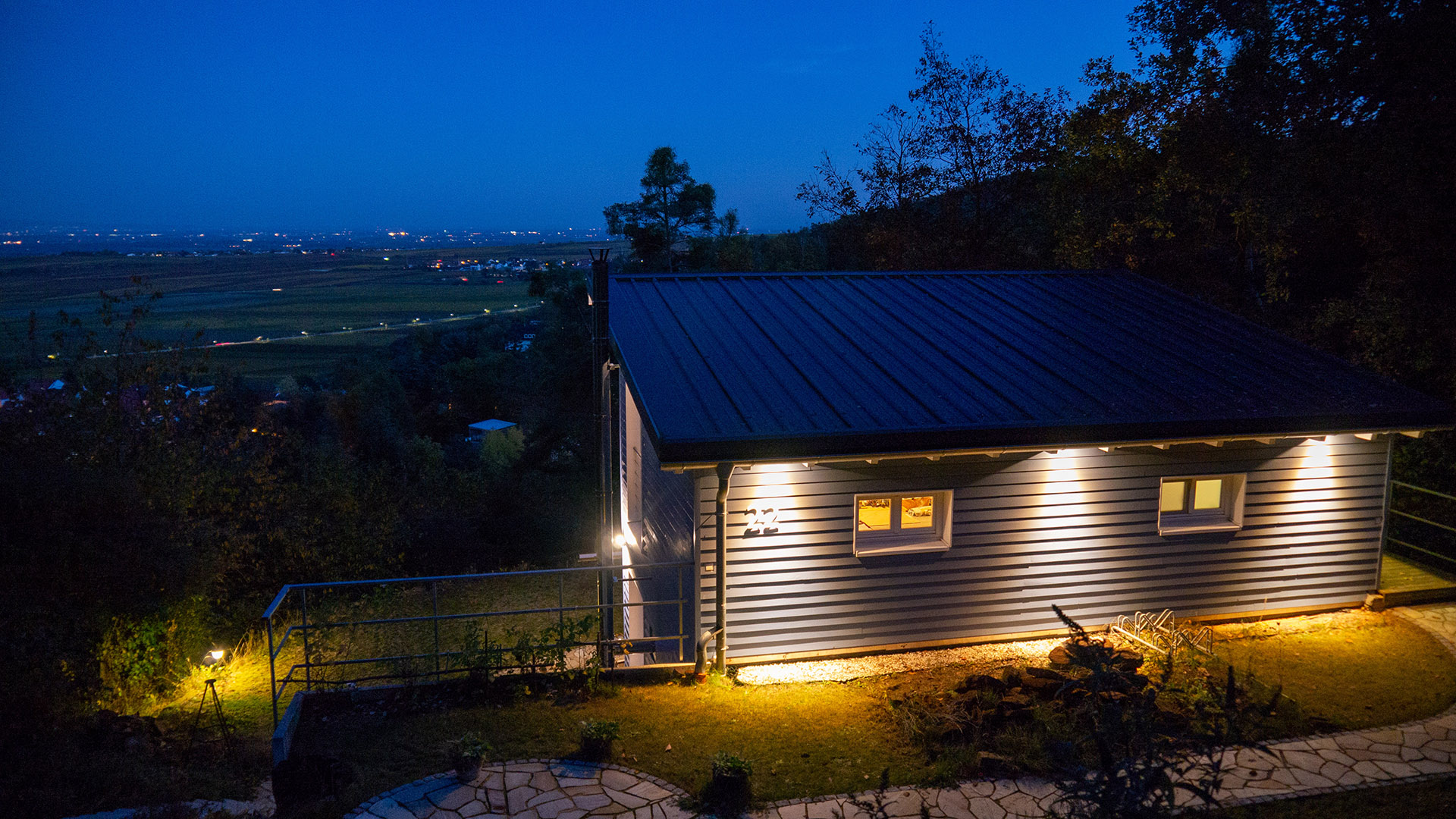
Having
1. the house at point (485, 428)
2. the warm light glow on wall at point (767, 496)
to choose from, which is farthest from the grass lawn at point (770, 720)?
the house at point (485, 428)

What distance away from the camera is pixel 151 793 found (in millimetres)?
5488

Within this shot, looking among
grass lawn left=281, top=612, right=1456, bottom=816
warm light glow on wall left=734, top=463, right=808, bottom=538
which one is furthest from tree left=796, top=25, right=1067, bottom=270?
warm light glow on wall left=734, top=463, right=808, bottom=538

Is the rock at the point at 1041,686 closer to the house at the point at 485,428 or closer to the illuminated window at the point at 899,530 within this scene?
the illuminated window at the point at 899,530

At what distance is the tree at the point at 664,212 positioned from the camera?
Answer: 2586cm

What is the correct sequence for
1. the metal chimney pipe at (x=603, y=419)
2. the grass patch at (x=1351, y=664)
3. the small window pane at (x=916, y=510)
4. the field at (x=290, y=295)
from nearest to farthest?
the grass patch at (x=1351, y=664) → the small window pane at (x=916, y=510) → the metal chimney pipe at (x=603, y=419) → the field at (x=290, y=295)

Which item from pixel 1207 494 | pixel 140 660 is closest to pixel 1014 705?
pixel 1207 494

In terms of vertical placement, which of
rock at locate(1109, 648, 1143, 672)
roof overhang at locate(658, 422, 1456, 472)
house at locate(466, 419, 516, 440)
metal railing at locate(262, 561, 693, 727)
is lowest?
house at locate(466, 419, 516, 440)

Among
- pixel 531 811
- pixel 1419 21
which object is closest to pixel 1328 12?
pixel 1419 21

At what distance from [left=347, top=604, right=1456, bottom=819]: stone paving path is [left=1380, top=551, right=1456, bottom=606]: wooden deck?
334cm

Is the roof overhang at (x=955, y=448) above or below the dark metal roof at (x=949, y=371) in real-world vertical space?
below

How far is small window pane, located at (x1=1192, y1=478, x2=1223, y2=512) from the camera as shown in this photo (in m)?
8.23

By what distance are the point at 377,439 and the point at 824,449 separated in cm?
2807

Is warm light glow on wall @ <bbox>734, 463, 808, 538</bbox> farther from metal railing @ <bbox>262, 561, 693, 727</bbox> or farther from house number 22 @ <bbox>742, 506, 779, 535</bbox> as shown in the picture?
metal railing @ <bbox>262, 561, 693, 727</bbox>

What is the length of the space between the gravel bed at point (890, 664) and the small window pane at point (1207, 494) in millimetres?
2240
